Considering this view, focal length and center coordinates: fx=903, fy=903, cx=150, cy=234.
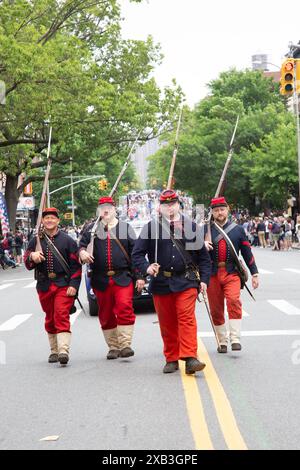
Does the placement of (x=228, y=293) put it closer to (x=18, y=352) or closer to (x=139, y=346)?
(x=139, y=346)

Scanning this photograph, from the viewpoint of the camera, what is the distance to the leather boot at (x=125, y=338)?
997 centimetres

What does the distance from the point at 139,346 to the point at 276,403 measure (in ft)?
13.5

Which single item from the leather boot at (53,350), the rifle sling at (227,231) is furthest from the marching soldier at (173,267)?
the leather boot at (53,350)

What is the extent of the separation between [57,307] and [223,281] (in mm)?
1883

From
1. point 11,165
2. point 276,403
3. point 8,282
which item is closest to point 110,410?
point 276,403

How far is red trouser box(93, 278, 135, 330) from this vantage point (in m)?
9.88

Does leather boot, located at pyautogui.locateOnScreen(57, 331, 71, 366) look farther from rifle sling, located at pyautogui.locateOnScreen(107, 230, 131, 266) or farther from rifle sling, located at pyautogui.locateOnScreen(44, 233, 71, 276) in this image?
rifle sling, located at pyautogui.locateOnScreen(107, 230, 131, 266)

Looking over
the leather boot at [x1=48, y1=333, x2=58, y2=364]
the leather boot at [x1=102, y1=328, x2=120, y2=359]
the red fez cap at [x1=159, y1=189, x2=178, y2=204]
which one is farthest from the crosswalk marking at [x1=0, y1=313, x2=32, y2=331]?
the red fez cap at [x1=159, y1=189, x2=178, y2=204]

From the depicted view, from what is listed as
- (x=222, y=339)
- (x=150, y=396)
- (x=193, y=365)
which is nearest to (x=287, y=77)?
(x=222, y=339)

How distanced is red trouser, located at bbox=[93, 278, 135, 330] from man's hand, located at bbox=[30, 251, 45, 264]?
0.73m

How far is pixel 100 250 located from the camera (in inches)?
396

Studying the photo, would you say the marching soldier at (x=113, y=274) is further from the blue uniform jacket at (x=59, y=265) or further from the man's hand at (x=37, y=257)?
the man's hand at (x=37, y=257)

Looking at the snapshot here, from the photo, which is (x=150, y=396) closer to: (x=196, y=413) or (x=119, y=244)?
(x=196, y=413)

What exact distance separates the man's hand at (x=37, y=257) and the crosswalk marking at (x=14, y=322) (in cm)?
462
